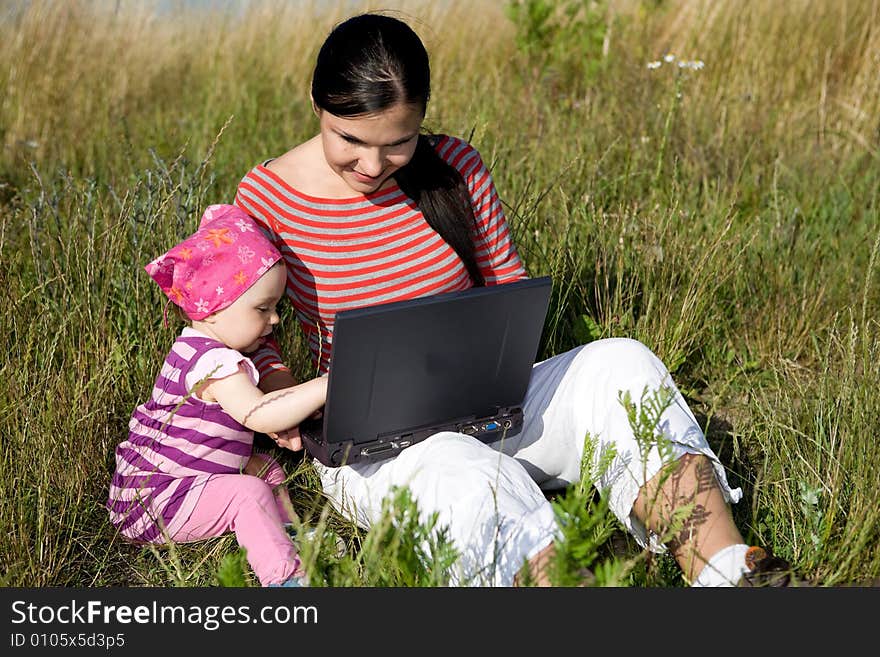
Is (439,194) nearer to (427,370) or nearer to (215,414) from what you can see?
(427,370)

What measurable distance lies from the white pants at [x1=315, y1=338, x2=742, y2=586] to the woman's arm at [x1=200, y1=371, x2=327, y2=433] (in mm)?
250

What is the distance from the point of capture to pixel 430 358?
234 cm

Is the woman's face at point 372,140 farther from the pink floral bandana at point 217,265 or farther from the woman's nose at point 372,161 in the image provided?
the pink floral bandana at point 217,265

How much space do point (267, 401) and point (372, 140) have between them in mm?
650

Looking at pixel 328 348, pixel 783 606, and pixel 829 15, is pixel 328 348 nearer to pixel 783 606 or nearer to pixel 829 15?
pixel 783 606

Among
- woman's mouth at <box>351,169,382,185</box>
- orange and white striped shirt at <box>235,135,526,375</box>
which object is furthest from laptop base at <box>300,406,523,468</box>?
woman's mouth at <box>351,169,382,185</box>

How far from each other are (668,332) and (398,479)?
51.4 inches

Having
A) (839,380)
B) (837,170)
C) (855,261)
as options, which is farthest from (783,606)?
(837,170)

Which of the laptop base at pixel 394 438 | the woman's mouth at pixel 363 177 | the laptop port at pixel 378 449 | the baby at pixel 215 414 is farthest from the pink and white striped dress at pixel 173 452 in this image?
the woman's mouth at pixel 363 177

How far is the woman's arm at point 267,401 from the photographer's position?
2.37 meters

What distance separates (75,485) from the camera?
2.64m

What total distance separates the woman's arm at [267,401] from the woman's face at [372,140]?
0.52m

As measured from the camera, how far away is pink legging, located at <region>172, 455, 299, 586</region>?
7.99 ft

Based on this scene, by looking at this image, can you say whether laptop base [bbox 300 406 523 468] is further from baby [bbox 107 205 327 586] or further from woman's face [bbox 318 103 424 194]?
woman's face [bbox 318 103 424 194]
